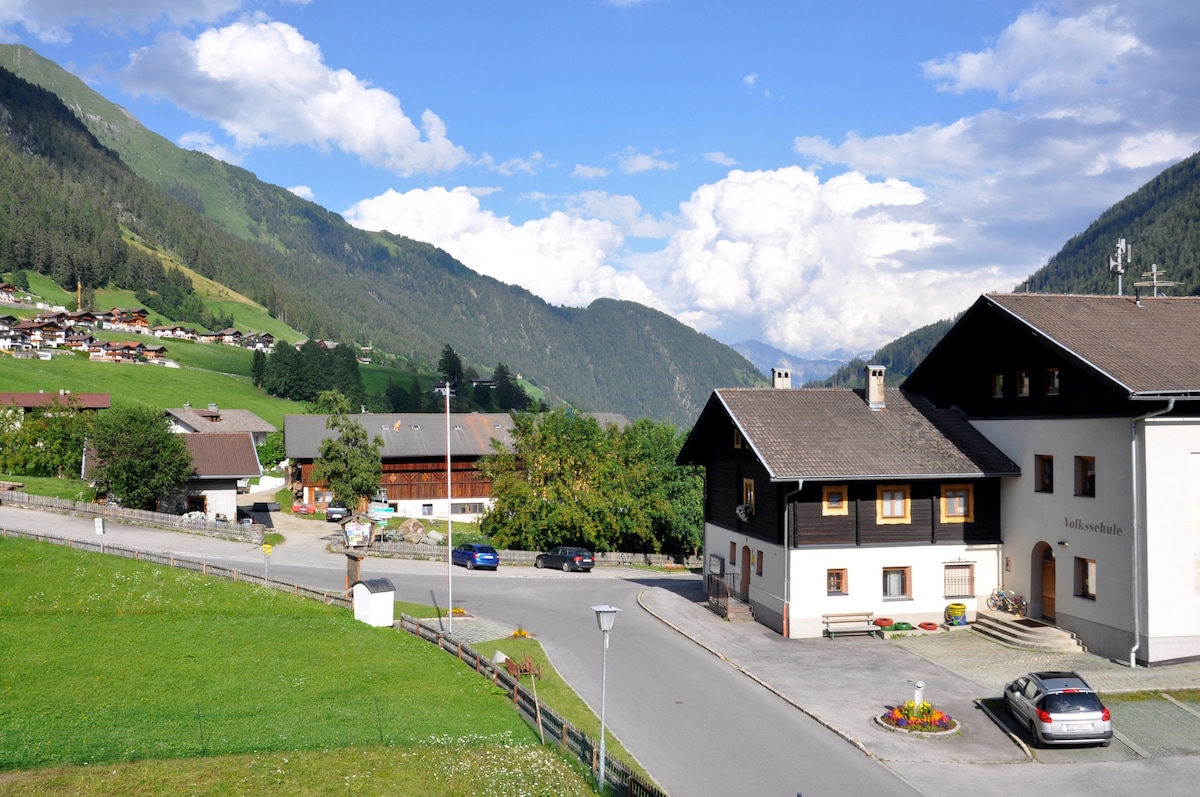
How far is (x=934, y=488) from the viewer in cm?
3291

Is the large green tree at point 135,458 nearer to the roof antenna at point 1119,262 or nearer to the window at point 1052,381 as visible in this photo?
the window at point 1052,381

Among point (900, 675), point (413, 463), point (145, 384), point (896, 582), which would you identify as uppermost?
point (145, 384)

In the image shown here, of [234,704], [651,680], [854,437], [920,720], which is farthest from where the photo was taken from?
[854,437]

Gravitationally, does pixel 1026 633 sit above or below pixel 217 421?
below

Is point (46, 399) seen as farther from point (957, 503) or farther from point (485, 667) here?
point (957, 503)

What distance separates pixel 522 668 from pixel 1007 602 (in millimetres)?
17720

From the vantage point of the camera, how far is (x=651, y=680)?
26703mm

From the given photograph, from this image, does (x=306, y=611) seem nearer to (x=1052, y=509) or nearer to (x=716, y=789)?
(x=716, y=789)

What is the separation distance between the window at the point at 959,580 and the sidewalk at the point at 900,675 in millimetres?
1759

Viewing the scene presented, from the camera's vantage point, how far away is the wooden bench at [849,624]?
31578mm

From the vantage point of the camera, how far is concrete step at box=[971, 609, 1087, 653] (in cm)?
2889

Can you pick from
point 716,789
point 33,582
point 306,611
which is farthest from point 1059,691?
point 33,582

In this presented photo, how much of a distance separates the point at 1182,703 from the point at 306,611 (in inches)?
1160

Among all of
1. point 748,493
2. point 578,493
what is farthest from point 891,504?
point 578,493
